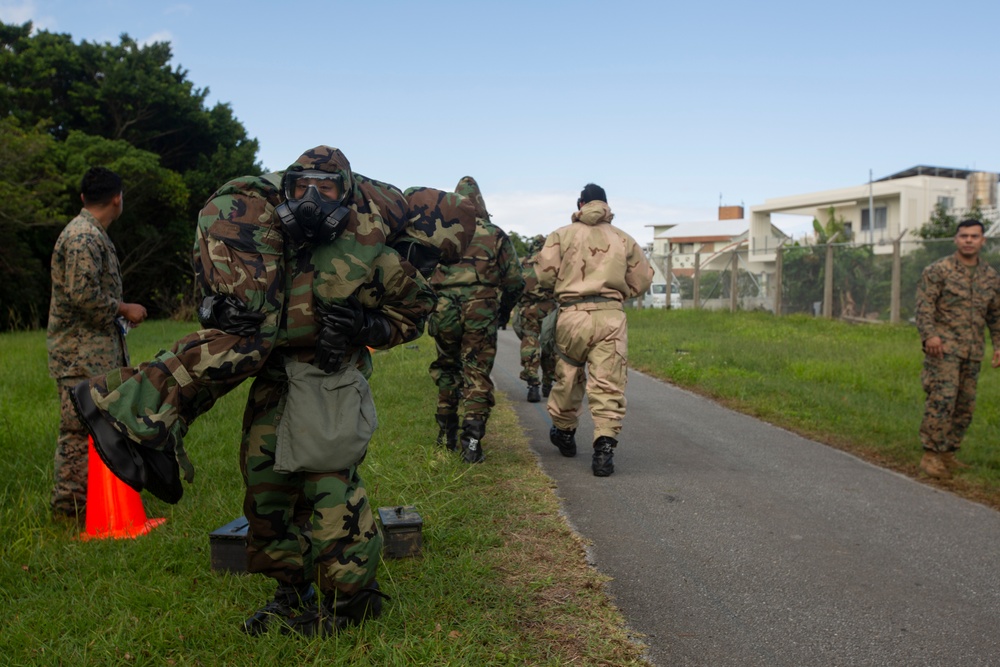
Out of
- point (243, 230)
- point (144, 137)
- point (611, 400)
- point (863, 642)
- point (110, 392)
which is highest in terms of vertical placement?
point (144, 137)

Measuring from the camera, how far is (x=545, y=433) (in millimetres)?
7895

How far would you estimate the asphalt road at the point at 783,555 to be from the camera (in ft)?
11.4

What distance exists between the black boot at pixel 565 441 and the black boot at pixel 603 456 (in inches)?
22.1

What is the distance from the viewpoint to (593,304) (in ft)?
21.1

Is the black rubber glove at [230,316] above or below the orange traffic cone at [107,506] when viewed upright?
above

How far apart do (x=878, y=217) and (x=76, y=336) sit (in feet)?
161

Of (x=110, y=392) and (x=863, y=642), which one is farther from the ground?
(x=110, y=392)

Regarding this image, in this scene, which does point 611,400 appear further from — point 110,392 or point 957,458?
point 110,392

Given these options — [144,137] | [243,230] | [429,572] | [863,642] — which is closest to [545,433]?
[429,572]

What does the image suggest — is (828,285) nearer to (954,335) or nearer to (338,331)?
(954,335)

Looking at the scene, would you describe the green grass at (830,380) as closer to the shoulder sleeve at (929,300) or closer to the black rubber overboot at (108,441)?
the shoulder sleeve at (929,300)

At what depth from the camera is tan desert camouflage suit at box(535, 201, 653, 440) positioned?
630 centimetres

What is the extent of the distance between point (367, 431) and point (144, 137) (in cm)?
2572

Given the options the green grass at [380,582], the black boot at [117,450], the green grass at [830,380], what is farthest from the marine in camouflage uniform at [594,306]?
the black boot at [117,450]
